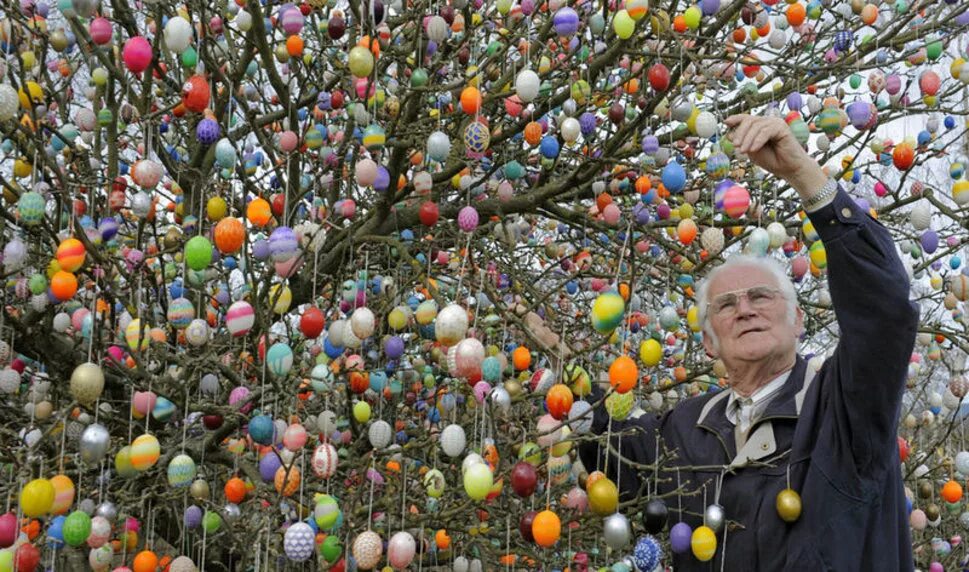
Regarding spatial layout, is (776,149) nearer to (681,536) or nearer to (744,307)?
(744,307)

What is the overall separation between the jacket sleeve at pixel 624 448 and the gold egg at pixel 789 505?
0.46 metres

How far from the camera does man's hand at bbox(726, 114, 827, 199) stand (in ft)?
5.16

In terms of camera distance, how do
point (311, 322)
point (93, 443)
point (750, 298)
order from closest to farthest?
point (93, 443) < point (750, 298) < point (311, 322)

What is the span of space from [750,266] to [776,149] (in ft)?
1.69

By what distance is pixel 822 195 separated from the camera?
1.65 metres

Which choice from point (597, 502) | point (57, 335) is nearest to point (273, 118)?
point (57, 335)

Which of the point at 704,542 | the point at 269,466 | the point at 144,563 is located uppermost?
the point at 269,466

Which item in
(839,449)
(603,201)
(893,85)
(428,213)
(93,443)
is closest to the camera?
(839,449)

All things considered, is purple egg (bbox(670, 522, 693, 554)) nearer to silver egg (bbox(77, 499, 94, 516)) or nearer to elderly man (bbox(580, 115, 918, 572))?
elderly man (bbox(580, 115, 918, 572))

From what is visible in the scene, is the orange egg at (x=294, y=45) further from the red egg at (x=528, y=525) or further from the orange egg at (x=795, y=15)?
the orange egg at (x=795, y=15)

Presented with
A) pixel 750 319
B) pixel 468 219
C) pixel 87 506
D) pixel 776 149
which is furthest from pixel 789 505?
pixel 87 506

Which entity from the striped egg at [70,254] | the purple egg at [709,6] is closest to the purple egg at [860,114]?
the purple egg at [709,6]

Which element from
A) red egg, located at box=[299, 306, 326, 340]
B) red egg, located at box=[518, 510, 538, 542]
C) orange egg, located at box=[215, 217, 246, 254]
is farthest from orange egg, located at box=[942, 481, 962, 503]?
orange egg, located at box=[215, 217, 246, 254]

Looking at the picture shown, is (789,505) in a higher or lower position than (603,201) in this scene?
lower
